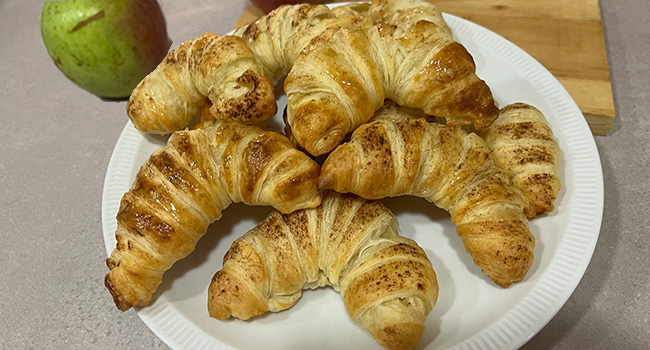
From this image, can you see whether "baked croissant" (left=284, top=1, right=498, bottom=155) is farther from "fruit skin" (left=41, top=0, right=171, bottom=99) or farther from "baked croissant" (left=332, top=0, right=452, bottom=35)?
"fruit skin" (left=41, top=0, right=171, bottom=99)

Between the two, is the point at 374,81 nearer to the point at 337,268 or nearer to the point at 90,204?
the point at 337,268

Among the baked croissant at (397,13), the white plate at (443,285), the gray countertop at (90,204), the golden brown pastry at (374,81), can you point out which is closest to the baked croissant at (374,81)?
the golden brown pastry at (374,81)

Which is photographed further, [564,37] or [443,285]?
[564,37]

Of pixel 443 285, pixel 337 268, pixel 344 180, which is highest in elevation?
pixel 344 180

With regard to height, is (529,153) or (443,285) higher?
(529,153)

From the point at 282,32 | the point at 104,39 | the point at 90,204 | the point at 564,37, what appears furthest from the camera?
the point at 564,37

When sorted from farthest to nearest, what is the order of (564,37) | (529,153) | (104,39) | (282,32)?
(564,37) → (104,39) → (282,32) → (529,153)

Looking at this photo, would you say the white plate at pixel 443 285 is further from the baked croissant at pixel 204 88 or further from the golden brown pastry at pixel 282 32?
the golden brown pastry at pixel 282 32

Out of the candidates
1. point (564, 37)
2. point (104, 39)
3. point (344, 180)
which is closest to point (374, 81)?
point (344, 180)
